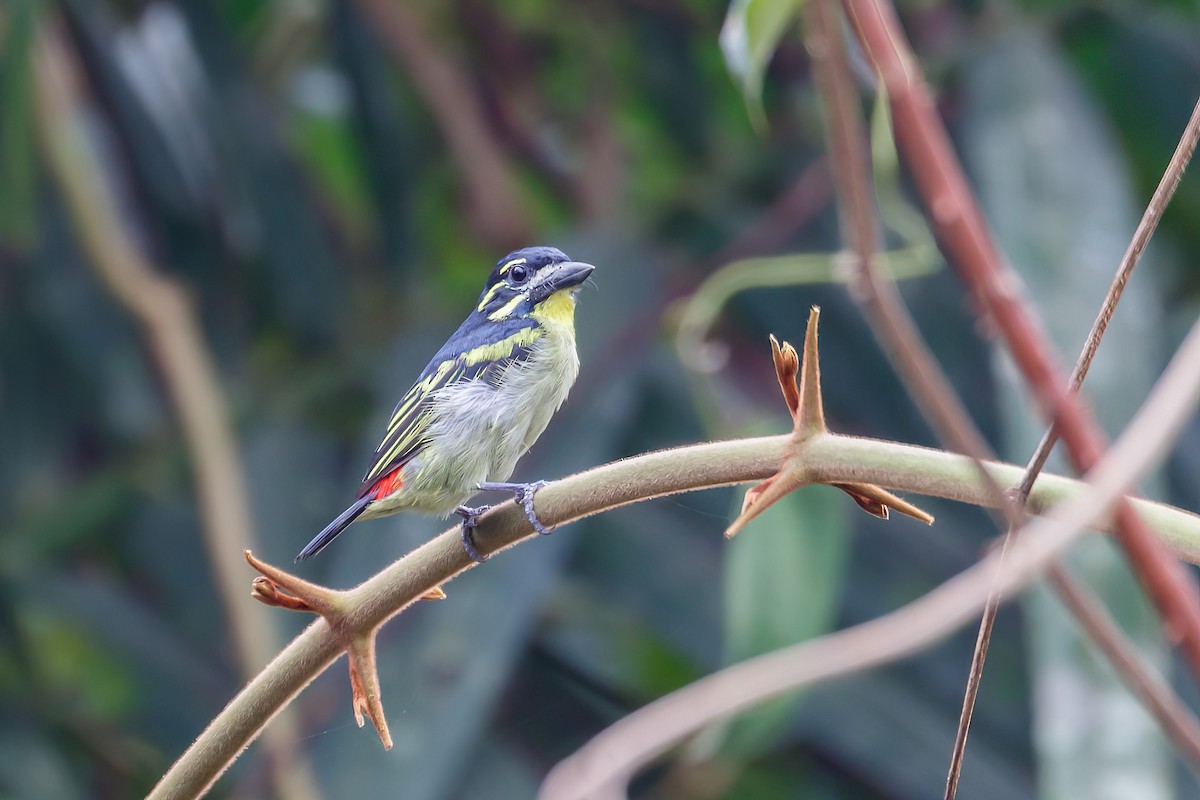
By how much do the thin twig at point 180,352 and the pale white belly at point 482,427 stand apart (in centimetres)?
167

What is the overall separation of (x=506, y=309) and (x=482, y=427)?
0.39 metres

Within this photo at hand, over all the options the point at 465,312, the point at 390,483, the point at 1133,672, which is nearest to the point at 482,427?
the point at 390,483

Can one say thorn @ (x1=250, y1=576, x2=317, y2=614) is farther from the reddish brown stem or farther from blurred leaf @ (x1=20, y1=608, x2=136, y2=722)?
blurred leaf @ (x1=20, y1=608, x2=136, y2=722)

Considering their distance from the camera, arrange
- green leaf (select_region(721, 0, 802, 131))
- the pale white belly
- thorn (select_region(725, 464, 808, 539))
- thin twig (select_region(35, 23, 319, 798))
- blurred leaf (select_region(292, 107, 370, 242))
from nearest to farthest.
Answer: thorn (select_region(725, 464, 808, 539)) → green leaf (select_region(721, 0, 802, 131)) → the pale white belly → thin twig (select_region(35, 23, 319, 798)) → blurred leaf (select_region(292, 107, 370, 242))

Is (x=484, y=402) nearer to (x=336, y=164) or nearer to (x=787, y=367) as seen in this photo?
(x=787, y=367)

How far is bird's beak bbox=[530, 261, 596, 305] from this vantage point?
243 cm

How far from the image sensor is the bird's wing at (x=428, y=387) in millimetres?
2223

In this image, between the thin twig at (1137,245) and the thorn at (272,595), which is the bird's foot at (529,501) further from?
the thin twig at (1137,245)

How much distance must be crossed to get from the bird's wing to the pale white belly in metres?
0.02

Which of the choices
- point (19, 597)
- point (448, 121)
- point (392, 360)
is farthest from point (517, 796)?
point (448, 121)

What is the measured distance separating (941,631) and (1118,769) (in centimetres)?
205

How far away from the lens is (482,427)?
87.9 inches

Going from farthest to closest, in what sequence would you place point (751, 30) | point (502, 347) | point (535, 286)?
point (535, 286)
point (502, 347)
point (751, 30)

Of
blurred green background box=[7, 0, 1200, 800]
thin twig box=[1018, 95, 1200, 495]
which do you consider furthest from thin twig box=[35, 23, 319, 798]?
thin twig box=[1018, 95, 1200, 495]
